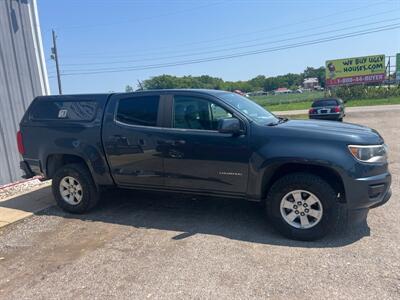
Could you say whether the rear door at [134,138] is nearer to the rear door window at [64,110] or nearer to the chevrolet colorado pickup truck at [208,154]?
the chevrolet colorado pickup truck at [208,154]

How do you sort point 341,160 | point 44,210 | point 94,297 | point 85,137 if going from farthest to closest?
point 44,210 < point 85,137 < point 341,160 < point 94,297

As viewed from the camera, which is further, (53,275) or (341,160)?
(341,160)

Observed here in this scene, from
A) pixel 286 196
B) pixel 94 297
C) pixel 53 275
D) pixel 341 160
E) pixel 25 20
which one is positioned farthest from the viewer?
pixel 25 20

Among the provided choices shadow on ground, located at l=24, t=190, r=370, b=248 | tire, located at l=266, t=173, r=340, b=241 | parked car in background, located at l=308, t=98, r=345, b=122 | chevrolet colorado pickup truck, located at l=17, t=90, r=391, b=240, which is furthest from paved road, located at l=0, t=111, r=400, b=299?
parked car in background, located at l=308, t=98, r=345, b=122

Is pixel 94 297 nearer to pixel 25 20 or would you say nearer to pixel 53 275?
pixel 53 275

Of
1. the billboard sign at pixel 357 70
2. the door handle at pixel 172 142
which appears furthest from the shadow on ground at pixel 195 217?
the billboard sign at pixel 357 70

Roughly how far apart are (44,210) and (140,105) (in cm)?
254

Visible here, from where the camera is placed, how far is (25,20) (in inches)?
306

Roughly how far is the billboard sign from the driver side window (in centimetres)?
3997

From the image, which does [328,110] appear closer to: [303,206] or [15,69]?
[15,69]

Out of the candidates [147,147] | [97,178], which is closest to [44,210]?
[97,178]

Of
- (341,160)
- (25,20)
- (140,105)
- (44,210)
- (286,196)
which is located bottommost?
(44,210)

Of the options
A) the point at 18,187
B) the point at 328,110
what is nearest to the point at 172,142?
the point at 18,187

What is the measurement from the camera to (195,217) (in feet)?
16.9
